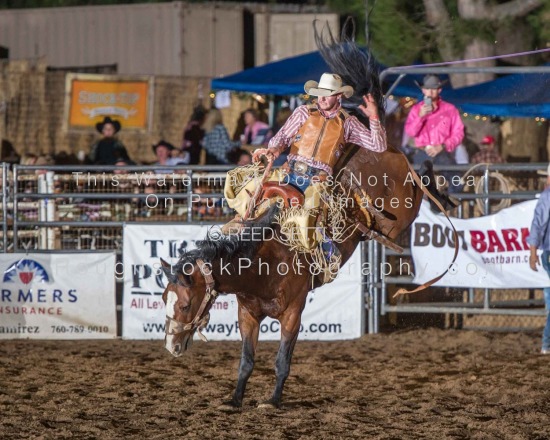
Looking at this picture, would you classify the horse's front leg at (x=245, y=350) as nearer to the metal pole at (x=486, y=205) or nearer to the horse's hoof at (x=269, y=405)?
the horse's hoof at (x=269, y=405)

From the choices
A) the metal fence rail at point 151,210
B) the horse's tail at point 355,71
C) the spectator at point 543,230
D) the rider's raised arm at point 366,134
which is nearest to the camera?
the rider's raised arm at point 366,134

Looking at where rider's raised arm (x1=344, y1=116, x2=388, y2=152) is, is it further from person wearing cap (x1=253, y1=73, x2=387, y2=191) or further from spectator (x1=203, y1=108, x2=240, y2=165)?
spectator (x1=203, y1=108, x2=240, y2=165)

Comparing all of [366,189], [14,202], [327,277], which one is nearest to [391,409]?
[327,277]

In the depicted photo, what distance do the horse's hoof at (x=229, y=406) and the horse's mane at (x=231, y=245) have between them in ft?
3.34

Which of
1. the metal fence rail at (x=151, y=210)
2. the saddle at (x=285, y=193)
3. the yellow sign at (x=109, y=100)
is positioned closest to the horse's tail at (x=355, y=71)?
the saddle at (x=285, y=193)

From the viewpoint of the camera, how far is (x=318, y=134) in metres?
7.55

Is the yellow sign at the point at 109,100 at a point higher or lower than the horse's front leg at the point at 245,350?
higher

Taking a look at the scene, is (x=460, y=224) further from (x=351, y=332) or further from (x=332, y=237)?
(x=332, y=237)

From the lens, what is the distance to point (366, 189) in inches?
314

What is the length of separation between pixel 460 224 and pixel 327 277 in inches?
121

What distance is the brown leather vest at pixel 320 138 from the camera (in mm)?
7531

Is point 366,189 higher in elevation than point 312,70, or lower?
lower

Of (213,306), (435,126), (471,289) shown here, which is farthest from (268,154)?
(471,289)

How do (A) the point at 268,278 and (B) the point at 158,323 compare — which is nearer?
(A) the point at 268,278
